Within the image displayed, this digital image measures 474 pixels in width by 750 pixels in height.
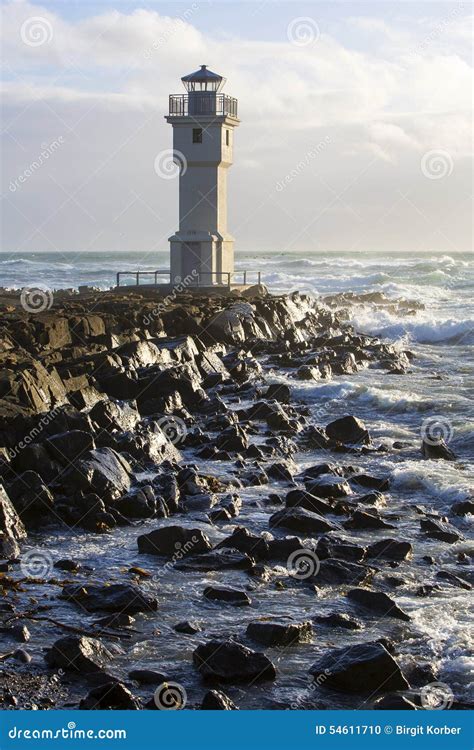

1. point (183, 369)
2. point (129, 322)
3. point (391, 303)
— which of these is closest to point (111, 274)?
point (391, 303)

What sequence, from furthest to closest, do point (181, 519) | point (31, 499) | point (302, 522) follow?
point (181, 519), point (302, 522), point (31, 499)

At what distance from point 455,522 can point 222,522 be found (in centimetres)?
261

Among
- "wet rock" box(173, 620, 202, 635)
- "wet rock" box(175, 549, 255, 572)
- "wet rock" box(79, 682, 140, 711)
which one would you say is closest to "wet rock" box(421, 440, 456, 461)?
"wet rock" box(175, 549, 255, 572)

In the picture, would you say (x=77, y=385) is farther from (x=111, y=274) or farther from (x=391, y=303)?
(x=111, y=274)

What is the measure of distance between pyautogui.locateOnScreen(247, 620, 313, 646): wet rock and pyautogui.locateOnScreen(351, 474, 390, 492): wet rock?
5129mm

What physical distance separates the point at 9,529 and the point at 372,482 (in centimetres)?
497

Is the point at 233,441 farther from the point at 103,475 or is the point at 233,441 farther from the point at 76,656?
the point at 76,656

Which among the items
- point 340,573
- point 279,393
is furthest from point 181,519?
point 279,393

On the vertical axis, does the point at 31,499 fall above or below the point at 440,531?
above

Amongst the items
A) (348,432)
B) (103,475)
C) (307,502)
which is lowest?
(307,502)

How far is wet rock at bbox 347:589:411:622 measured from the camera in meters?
7.95

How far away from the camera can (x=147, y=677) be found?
662 centimetres

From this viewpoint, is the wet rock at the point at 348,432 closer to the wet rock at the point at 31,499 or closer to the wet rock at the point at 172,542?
the wet rock at the point at 172,542

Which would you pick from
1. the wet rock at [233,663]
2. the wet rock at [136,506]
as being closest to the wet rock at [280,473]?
the wet rock at [136,506]
